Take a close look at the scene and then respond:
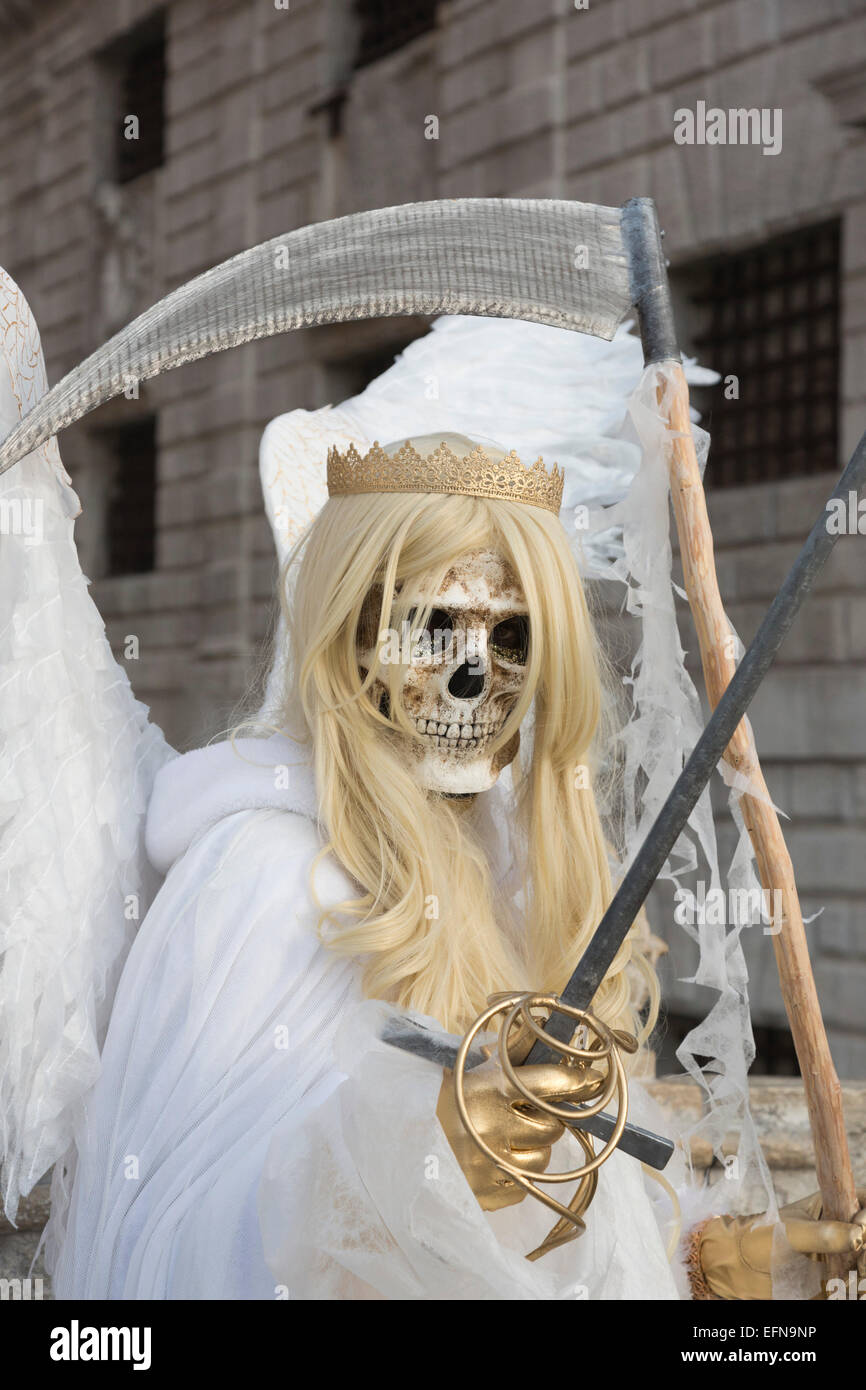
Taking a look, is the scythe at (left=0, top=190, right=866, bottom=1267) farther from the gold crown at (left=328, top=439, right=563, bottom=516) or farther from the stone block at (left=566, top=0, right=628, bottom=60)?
the stone block at (left=566, top=0, right=628, bottom=60)

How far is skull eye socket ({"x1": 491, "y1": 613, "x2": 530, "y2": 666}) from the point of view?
1790 millimetres

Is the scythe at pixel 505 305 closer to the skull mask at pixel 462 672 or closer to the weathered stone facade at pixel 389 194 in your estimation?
the skull mask at pixel 462 672

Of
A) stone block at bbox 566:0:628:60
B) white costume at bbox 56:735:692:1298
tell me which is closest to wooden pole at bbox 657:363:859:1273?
white costume at bbox 56:735:692:1298

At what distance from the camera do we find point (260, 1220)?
4.75ft

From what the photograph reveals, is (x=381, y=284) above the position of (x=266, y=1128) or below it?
above

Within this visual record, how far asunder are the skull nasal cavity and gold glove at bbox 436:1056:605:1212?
0.54 metres

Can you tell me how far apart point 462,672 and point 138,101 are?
1157 centimetres

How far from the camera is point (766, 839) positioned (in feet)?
5.55

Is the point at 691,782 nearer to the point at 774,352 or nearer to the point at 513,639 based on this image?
the point at 513,639

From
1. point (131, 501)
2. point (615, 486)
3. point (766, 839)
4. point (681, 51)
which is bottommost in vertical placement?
point (766, 839)

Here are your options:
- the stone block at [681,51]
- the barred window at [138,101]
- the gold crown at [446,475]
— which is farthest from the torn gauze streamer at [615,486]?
the barred window at [138,101]

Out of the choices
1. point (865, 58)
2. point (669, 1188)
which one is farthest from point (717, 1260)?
point (865, 58)

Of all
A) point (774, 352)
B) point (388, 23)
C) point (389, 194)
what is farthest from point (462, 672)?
point (388, 23)
